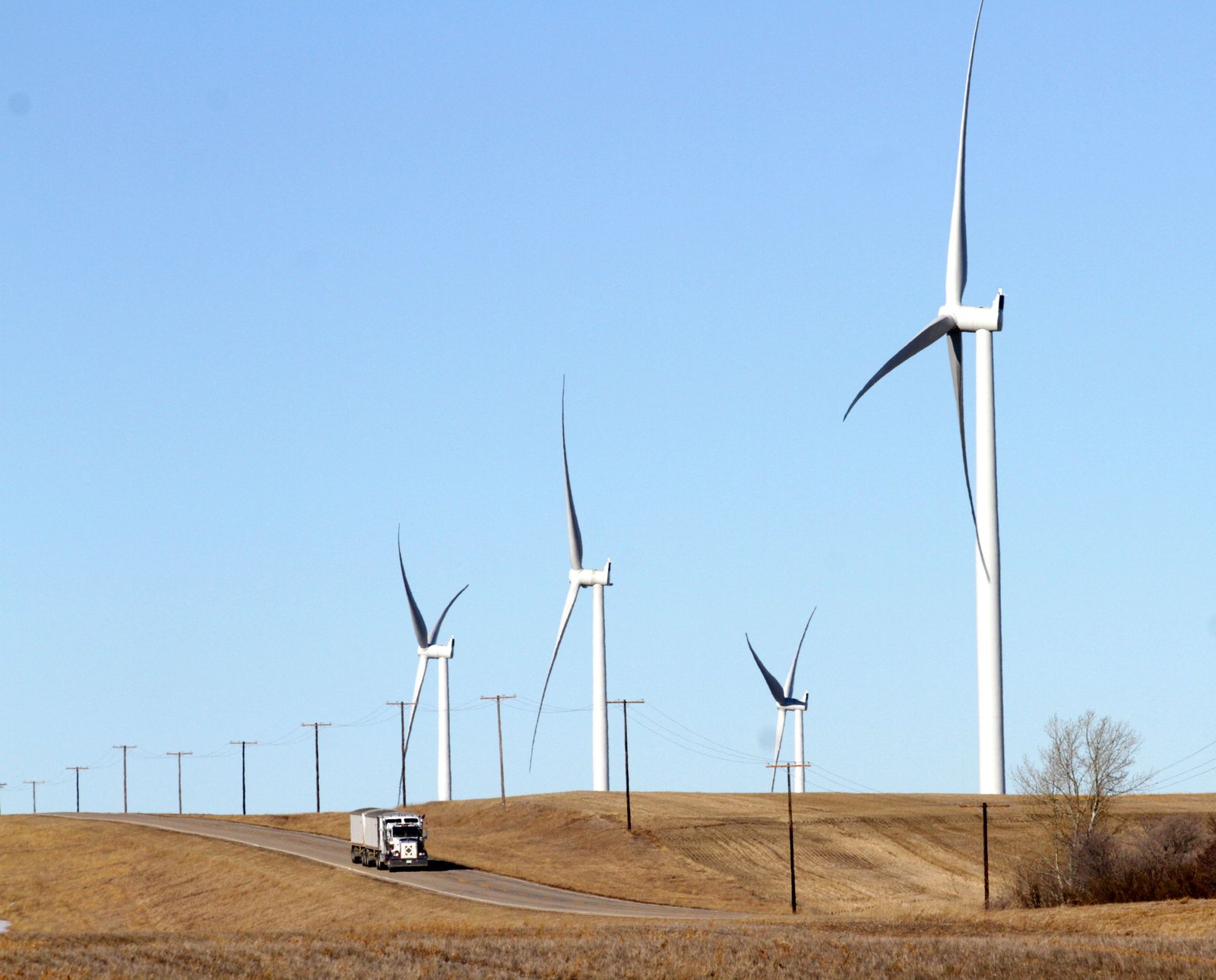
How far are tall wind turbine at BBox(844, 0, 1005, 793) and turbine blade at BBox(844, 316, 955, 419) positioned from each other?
71mm

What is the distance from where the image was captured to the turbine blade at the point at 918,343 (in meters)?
88.8

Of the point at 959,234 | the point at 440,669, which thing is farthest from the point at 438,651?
the point at 959,234

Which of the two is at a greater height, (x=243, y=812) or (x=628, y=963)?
(x=628, y=963)

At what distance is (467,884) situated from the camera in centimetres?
8962

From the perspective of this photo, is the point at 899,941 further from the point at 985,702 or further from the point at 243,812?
the point at 243,812

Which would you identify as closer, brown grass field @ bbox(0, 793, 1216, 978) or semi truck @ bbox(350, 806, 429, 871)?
brown grass field @ bbox(0, 793, 1216, 978)

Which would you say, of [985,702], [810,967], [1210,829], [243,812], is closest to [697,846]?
[985,702]

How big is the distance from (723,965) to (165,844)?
77.6 metres

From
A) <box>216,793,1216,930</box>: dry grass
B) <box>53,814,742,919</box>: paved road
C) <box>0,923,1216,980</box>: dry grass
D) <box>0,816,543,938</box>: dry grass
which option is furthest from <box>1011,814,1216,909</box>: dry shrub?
<box>0,923,1216,980</box>: dry grass

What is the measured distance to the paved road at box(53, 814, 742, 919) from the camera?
78.8 m

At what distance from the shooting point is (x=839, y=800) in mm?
149125

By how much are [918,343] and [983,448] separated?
7.51 meters

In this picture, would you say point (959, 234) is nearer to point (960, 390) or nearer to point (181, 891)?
point (960, 390)

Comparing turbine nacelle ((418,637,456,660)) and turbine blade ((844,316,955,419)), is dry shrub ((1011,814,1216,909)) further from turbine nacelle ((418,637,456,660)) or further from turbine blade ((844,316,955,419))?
turbine nacelle ((418,637,456,660))
